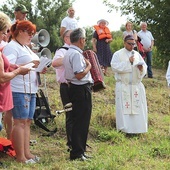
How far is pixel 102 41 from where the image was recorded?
12.0 meters

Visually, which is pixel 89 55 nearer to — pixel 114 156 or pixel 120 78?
pixel 114 156

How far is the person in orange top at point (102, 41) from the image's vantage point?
11812mm

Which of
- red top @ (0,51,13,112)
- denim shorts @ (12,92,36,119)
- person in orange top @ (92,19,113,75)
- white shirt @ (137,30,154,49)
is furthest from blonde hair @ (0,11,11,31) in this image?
white shirt @ (137,30,154,49)

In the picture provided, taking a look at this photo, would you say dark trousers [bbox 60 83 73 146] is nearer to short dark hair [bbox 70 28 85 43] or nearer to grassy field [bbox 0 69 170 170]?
grassy field [bbox 0 69 170 170]

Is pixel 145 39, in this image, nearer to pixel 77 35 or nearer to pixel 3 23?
pixel 77 35

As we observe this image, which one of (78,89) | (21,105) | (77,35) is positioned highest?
(77,35)

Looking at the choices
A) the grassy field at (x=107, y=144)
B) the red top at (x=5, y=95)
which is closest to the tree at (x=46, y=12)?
the grassy field at (x=107, y=144)

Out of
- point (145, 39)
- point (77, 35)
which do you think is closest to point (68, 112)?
point (77, 35)

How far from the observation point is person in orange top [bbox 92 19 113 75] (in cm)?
1181

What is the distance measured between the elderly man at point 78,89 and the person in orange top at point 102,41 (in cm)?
587

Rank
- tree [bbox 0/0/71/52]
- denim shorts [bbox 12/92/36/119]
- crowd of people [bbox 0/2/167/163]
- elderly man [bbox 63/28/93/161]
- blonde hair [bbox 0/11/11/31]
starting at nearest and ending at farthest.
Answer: blonde hair [bbox 0/11/11/31] < crowd of people [bbox 0/2/167/163] < denim shorts [bbox 12/92/36/119] < elderly man [bbox 63/28/93/161] < tree [bbox 0/0/71/52]

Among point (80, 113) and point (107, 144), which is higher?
point (80, 113)

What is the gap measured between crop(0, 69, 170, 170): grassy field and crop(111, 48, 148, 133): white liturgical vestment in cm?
20

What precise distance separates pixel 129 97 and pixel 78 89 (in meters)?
2.47
